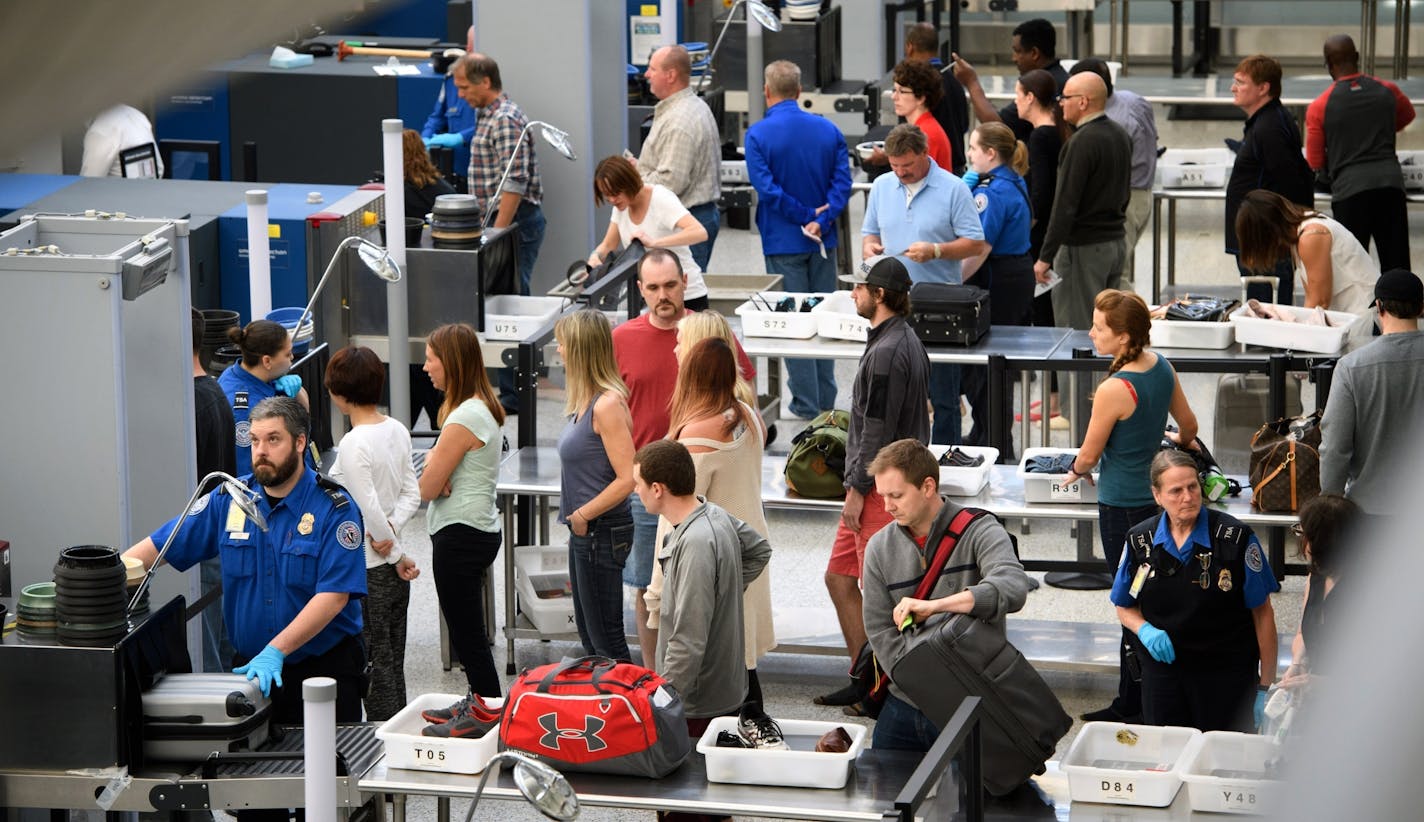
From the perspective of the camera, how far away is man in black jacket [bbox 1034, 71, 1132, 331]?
9062 mm

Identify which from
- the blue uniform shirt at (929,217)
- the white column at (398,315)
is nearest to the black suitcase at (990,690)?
the blue uniform shirt at (929,217)

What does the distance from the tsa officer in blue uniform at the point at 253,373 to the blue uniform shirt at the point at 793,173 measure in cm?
402

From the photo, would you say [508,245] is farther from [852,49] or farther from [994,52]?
[994,52]

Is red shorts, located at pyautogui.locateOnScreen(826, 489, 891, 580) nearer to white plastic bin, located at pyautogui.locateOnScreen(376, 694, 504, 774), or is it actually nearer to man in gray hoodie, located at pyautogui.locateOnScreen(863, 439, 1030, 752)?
man in gray hoodie, located at pyautogui.locateOnScreen(863, 439, 1030, 752)

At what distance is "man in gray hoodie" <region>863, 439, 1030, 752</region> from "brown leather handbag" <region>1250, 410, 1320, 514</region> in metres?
1.73

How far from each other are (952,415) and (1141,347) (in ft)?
8.03

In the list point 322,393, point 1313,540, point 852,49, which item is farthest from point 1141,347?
point 852,49

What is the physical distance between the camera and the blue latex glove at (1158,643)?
17.0 feet

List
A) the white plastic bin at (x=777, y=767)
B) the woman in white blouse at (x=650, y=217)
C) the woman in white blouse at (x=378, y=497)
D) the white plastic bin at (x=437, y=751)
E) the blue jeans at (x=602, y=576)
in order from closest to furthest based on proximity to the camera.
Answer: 1. the white plastic bin at (x=777, y=767)
2. the white plastic bin at (x=437, y=751)
3. the woman in white blouse at (x=378, y=497)
4. the blue jeans at (x=602, y=576)
5. the woman in white blouse at (x=650, y=217)

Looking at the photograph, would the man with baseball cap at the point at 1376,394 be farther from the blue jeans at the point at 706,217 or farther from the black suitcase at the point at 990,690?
the blue jeans at the point at 706,217

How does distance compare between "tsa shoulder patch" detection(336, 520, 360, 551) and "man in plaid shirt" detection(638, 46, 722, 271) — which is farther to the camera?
"man in plaid shirt" detection(638, 46, 722, 271)

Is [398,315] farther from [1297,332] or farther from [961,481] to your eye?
[1297,332]

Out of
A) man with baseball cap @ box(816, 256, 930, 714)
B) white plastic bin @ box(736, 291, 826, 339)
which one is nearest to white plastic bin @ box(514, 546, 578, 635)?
man with baseball cap @ box(816, 256, 930, 714)

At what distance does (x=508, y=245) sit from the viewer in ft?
30.3
